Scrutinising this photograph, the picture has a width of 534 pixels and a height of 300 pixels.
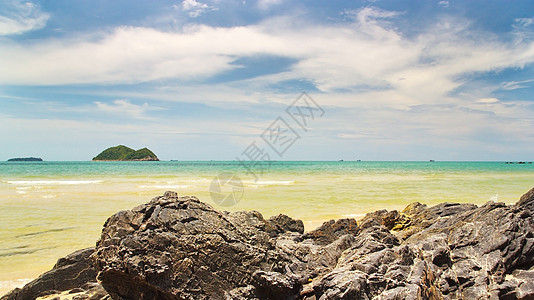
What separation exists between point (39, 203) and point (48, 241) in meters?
10.1

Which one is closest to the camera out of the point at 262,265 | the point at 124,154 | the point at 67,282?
the point at 262,265

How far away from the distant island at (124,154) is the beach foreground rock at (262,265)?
16297cm

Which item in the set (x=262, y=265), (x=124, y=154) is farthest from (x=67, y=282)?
(x=124, y=154)

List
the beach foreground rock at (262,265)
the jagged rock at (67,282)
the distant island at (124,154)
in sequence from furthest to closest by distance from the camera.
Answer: the distant island at (124,154) → the jagged rock at (67,282) → the beach foreground rock at (262,265)

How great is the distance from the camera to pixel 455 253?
5883mm

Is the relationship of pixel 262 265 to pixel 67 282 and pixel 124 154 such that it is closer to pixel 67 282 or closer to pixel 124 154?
pixel 67 282

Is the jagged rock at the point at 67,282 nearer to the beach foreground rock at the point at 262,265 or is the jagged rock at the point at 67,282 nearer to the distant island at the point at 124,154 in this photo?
the beach foreground rock at the point at 262,265

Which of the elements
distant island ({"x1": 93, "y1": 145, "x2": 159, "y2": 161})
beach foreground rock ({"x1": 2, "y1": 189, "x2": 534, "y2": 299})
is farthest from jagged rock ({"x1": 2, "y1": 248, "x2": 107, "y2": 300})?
distant island ({"x1": 93, "y1": 145, "x2": 159, "y2": 161})

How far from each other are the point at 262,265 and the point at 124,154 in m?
166

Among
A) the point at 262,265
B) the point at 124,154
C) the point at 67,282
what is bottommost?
the point at 67,282

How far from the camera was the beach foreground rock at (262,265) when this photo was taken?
4371mm

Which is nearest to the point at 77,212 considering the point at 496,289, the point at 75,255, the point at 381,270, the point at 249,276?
the point at 75,255

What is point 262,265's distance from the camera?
4879 mm

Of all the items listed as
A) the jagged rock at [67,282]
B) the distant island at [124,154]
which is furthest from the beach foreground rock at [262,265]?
the distant island at [124,154]
